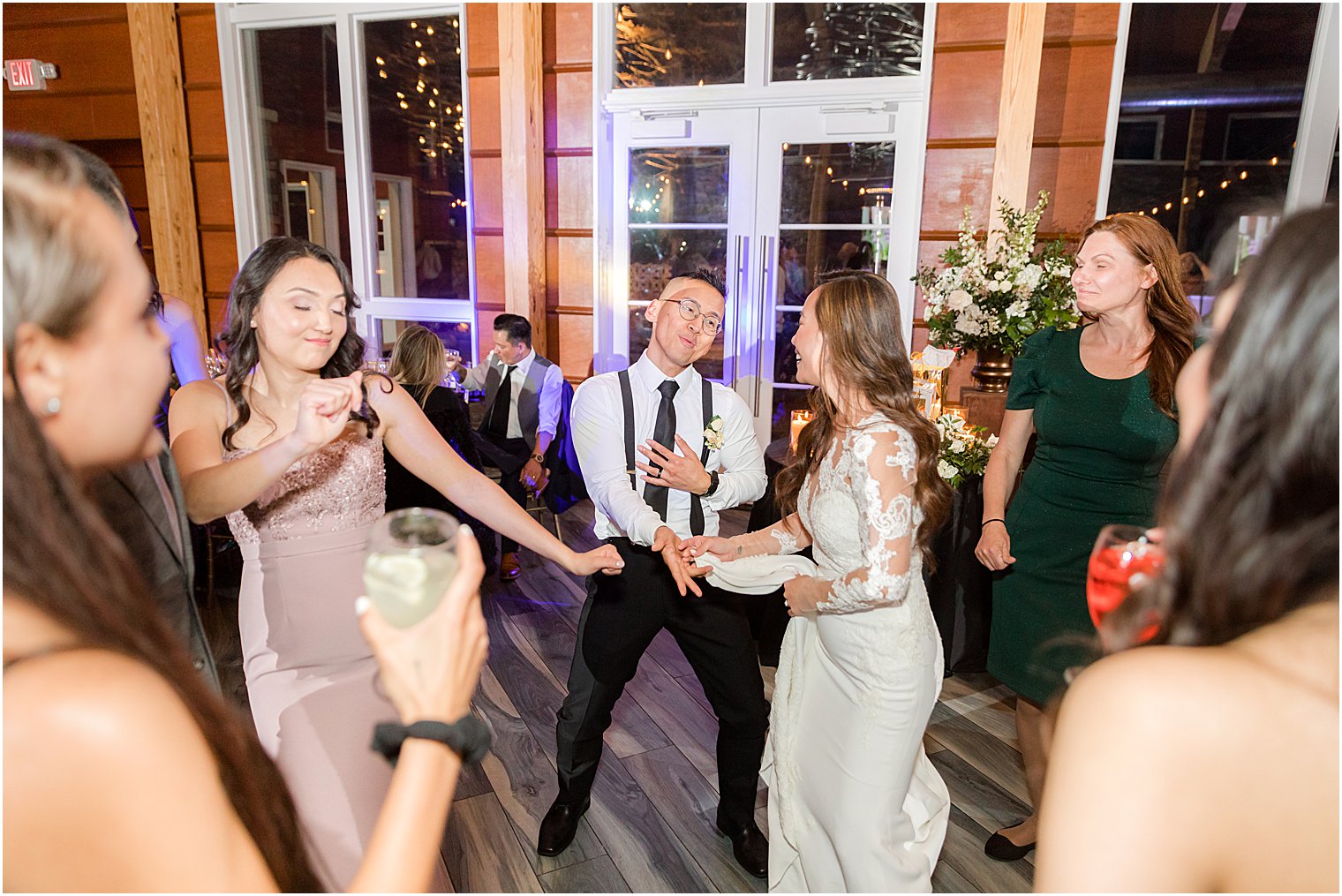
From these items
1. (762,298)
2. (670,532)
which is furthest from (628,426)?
(762,298)

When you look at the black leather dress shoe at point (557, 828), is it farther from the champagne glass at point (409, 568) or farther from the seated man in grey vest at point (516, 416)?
the seated man in grey vest at point (516, 416)

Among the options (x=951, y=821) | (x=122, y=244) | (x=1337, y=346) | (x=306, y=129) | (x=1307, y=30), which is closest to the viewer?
(x=1337, y=346)

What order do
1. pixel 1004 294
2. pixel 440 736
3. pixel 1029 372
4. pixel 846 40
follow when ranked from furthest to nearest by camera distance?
pixel 846 40 → pixel 1004 294 → pixel 1029 372 → pixel 440 736

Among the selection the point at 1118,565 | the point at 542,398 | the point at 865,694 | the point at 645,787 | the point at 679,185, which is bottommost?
the point at 645,787

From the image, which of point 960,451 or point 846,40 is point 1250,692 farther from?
point 846,40

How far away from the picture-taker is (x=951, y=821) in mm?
2371

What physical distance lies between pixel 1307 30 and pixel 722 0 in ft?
10.7

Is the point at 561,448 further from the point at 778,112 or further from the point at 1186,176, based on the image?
the point at 1186,176

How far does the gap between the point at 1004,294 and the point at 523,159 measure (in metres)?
3.25

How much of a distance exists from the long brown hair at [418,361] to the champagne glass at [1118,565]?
322 centimetres

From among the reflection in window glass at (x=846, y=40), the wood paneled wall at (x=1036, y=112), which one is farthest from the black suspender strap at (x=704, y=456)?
the reflection in window glass at (x=846, y=40)

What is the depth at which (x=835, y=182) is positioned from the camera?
4812 mm

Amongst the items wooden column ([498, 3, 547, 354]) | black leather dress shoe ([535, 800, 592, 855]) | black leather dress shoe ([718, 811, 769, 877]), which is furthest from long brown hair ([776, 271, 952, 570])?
wooden column ([498, 3, 547, 354])

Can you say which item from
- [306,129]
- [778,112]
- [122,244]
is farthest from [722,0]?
[122,244]
